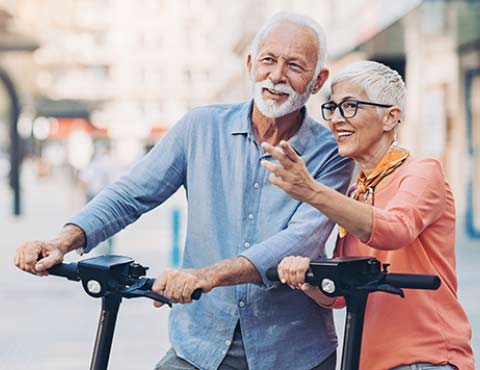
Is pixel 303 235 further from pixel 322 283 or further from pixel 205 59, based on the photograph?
pixel 205 59

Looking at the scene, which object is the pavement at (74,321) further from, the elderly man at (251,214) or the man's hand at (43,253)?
the man's hand at (43,253)

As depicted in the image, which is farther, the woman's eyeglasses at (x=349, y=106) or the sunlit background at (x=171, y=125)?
the sunlit background at (x=171, y=125)

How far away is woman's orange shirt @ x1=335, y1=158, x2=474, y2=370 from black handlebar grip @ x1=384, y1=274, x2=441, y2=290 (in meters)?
0.14

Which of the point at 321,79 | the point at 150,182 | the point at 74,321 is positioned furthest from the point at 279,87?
the point at 74,321

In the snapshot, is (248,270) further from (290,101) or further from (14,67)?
(14,67)

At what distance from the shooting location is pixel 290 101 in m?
3.04

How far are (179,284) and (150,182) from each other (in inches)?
25.1

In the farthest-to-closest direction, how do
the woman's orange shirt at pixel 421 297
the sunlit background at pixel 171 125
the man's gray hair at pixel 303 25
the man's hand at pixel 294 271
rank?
the sunlit background at pixel 171 125 < the man's gray hair at pixel 303 25 < the woman's orange shirt at pixel 421 297 < the man's hand at pixel 294 271

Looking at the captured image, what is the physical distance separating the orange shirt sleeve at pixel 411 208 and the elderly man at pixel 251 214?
350 millimetres

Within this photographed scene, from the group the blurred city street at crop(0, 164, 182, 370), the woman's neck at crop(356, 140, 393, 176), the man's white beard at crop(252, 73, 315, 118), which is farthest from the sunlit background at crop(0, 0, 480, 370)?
the woman's neck at crop(356, 140, 393, 176)

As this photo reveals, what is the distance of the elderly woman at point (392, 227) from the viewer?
2549 mm

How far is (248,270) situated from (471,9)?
46.3ft

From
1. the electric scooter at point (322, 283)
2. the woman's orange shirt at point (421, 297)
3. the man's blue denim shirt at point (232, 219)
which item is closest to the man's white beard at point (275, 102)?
the man's blue denim shirt at point (232, 219)

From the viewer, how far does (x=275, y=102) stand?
3.04m
